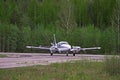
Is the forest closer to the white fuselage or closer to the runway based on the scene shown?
the white fuselage

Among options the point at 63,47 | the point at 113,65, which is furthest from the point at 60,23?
the point at 113,65

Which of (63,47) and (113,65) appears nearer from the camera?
(113,65)

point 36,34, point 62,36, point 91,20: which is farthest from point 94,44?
point 91,20

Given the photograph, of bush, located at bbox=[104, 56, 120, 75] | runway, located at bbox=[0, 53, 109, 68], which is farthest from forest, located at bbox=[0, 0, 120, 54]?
bush, located at bbox=[104, 56, 120, 75]

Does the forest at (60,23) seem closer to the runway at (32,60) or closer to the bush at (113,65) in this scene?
the runway at (32,60)

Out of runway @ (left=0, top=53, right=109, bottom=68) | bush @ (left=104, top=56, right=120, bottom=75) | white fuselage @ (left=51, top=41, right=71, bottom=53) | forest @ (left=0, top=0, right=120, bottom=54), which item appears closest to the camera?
bush @ (left=104, top=56, right=120, bottom=75)

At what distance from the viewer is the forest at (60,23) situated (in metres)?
63.9

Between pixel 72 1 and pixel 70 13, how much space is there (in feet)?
22.3

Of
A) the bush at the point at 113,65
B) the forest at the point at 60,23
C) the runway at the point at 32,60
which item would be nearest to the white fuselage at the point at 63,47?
the forest at the point at 60,23

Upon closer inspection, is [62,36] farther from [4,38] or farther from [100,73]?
[100,73]

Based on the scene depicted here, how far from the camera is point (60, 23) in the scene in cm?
7231

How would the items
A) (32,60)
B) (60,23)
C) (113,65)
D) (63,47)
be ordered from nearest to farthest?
(113,65), (32,60), (63,47), (60,23)

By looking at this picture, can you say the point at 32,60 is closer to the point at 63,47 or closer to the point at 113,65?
the point at 113,65

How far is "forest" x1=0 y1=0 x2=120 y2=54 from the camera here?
2517 inches
